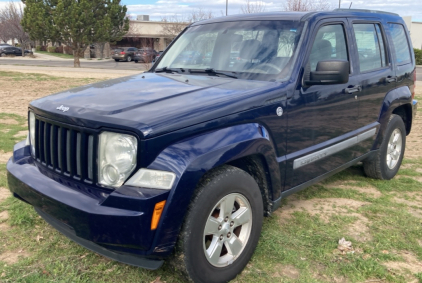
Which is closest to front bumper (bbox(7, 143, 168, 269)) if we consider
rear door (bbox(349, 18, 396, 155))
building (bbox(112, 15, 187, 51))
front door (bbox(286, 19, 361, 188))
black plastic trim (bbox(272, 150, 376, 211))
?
black plastic trim (bbox(272, 150, 376, 211))

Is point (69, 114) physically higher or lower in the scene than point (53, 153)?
higher

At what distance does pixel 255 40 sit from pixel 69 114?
6.14 ft

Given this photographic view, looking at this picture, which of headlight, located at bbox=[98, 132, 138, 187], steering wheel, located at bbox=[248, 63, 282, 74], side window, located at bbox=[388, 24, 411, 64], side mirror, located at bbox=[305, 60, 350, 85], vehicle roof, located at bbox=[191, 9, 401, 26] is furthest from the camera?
side window, located at bbox=[388, 24, 411, 64]

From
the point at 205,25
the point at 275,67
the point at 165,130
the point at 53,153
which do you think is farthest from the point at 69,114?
the point at 205,25

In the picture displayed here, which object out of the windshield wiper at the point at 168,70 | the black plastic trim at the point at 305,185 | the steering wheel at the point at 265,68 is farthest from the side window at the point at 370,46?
the windshield wiper at the point at 168,70

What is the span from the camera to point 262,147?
2926 millimetres

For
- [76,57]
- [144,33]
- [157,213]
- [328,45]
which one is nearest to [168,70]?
[328,45]

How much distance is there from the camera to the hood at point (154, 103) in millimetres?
2451

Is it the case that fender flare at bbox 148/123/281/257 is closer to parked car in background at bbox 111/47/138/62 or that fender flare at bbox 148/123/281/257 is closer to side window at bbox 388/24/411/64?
side window at bbox 388/24/411/64

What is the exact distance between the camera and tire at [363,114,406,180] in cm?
478

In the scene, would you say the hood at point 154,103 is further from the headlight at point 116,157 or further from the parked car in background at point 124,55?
the parked car in background at point 124,55

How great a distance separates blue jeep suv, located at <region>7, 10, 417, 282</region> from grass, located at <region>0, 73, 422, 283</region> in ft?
1.14

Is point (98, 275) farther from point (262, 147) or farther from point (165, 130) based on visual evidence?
point (262, 147)

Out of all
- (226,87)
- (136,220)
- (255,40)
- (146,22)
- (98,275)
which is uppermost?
(146,22)
